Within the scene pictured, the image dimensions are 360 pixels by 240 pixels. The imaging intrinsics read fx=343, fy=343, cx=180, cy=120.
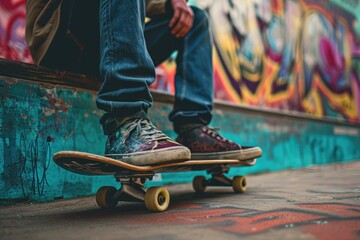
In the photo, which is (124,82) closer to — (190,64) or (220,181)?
→ (190,64)

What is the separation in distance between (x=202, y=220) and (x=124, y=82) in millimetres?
561

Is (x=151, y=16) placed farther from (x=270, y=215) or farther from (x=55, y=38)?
(x=270, y=215)

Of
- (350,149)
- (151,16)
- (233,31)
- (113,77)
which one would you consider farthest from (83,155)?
(350,149)

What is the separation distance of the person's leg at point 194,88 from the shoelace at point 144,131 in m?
0.41

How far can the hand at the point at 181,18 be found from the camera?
1.68 m

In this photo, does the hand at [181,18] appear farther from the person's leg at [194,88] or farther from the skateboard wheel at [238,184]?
the skateboard wheel at [238,184]

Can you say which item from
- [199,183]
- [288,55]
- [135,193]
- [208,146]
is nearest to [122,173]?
[135,193]

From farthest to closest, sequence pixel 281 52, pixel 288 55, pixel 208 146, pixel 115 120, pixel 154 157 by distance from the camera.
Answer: pixel 288 55 → pixel 281 52 → pixel 208 146 → pixel 115 120 → pixel 154 157

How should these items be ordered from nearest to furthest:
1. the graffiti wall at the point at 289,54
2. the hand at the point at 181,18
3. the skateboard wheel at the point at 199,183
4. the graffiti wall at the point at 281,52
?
the hand at the point at 181,18 → the skateboard wheel at the point at 199,183 → the graffiti wall at the point at 281,52 → the graffiti wall at the point at 289,54

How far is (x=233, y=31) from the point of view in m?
3.79

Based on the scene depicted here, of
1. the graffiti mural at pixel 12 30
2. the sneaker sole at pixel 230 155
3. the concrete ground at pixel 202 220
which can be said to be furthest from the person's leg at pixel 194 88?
the graffiti mural at pixel 12 30

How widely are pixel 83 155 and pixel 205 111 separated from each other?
0.81 metres

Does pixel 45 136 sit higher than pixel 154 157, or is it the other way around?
pixel 45 136

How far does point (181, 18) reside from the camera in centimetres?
168
